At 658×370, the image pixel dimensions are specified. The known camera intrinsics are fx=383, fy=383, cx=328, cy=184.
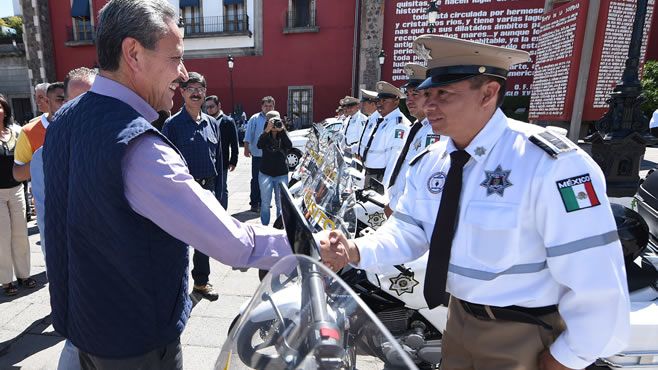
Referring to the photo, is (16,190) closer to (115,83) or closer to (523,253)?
(115,83)

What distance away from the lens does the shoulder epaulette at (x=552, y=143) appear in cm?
124

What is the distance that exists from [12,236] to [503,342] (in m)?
Answer: 4.06

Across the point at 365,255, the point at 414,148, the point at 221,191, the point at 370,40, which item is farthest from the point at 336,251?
the point at 370,40

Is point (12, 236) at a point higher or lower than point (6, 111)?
lower

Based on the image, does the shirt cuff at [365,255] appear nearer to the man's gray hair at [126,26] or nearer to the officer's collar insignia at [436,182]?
the officer's collar insignia at [436,182]

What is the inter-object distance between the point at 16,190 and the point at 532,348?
4109 mm

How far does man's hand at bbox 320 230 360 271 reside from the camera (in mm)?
1433

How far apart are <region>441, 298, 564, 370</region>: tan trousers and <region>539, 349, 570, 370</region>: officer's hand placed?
0.04 feet

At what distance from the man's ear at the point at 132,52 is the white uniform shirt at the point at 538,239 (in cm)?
106

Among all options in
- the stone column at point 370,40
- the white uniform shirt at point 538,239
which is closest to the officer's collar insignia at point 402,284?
the white uniform shirt at point 538,239

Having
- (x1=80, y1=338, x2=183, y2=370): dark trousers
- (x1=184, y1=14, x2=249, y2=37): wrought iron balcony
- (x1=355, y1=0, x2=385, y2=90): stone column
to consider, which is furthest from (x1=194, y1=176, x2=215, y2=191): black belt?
(x1=184, y1=14, x2=249, y2=37): wrought iron balcony

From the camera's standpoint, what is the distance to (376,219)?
10.8 ft

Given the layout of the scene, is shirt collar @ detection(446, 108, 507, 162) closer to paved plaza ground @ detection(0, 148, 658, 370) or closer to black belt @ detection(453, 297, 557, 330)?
black belt @ detection(453, 297, 557, 330)

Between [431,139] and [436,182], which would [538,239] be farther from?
[431,139]
